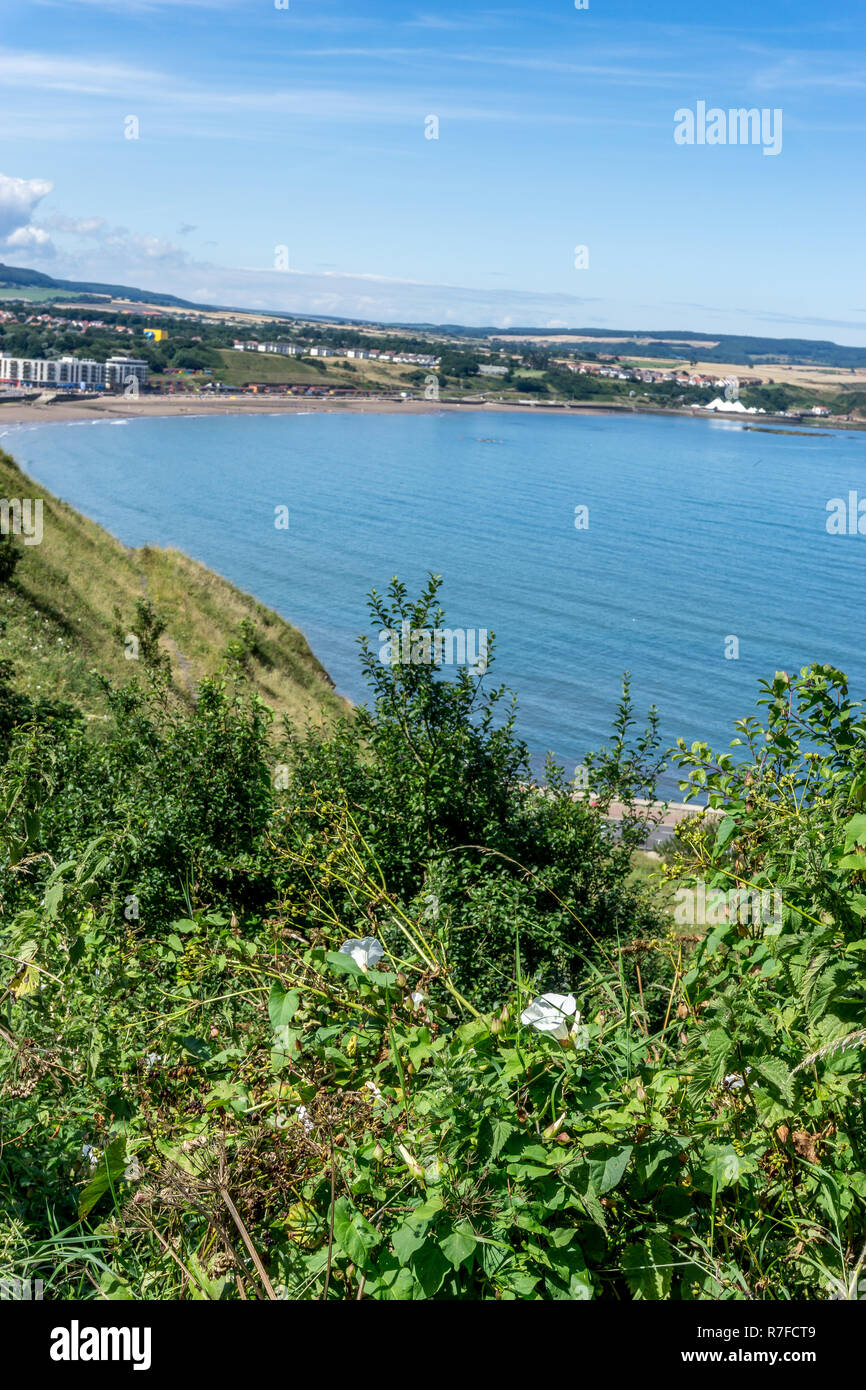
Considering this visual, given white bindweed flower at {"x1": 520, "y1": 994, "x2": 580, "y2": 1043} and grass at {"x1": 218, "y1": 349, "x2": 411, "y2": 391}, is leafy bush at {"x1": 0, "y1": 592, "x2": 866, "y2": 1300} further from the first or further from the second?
grass at {"x1": 218, "y1": 349, "x2": 411, "y2": 391}

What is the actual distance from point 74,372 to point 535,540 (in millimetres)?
87773

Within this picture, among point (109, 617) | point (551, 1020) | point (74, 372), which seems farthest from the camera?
point (74, 372)

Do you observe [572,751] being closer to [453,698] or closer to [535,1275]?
[453,698]

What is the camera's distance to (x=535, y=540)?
92.4m

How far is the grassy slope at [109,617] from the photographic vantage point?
21073 millimetres

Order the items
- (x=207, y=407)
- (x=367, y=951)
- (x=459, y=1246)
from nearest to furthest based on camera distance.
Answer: (x=459, y=1246) → (x=367, y=951) → (x=207, y=407)

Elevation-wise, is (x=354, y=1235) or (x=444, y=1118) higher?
(x=444, y=1118)

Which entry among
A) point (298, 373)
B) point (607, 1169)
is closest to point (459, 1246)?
point (607, 1169)

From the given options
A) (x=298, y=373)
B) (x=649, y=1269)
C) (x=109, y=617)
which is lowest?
(x=109, y=617)

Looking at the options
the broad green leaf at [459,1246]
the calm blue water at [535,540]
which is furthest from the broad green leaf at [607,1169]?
the calm blue water at [535,540]

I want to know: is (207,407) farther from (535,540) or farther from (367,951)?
(367,951)

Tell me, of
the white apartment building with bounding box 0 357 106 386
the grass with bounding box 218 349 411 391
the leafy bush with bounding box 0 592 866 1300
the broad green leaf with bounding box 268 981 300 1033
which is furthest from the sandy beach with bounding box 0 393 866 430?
the broad green leaf with bounding box 268 981 300 1033

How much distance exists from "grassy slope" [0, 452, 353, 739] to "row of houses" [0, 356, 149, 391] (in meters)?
119
